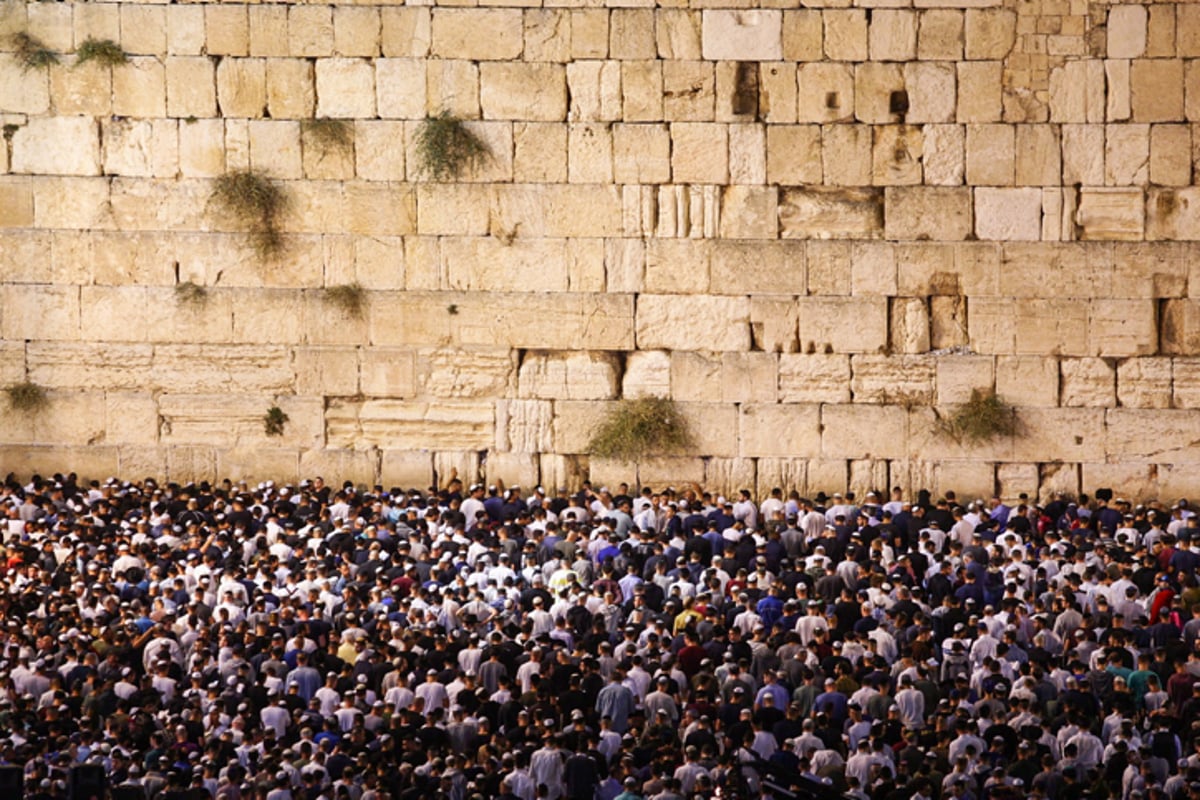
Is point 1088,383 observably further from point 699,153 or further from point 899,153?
point 699,153

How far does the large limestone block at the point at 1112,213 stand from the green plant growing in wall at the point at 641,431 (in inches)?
192

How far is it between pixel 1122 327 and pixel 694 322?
4628mm

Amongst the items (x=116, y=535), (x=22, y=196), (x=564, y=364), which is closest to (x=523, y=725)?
(x=116, y=535)

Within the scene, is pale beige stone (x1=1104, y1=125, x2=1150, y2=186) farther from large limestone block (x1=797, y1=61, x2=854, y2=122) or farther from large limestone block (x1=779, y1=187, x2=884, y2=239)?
large limestone block (x1=797, y1=61, x2=854, y2=122)

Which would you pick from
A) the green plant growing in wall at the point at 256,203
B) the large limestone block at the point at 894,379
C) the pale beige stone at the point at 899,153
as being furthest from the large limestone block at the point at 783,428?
the green plant growing in wall at the point at 256,203

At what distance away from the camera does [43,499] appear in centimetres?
2081

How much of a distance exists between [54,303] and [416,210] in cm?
425

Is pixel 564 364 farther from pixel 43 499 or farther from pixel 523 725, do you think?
pixel 523 725

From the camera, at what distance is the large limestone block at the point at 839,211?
71.1 feet

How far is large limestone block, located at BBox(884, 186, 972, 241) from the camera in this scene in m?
21.5

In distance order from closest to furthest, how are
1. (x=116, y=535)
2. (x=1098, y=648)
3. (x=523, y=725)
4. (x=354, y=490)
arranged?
(x=523, y=725)
(x=1098, y=648)
(x=116, y=535)
(x=354, y=490)

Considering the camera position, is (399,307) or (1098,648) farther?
(399,307)

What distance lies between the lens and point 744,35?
2161 centimetres

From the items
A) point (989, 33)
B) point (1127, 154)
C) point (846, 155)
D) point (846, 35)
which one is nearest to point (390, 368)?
point (846, 155)
